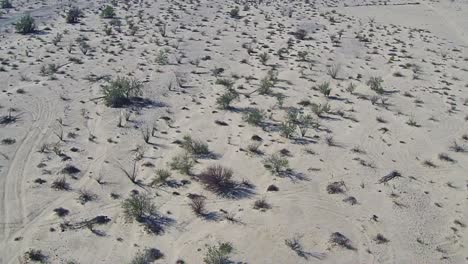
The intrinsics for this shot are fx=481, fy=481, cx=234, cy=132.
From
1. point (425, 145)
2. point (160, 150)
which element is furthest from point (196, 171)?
point (425, 145)

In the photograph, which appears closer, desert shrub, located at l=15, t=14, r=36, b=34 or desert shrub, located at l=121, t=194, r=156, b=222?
desert shrub, located at l=121, t=194, r=156, b=222

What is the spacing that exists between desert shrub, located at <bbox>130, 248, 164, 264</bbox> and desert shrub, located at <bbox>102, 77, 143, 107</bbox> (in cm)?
807

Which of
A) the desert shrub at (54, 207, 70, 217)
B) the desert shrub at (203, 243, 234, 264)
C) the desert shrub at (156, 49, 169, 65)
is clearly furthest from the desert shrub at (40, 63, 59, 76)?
the desert shrub at (203, 243, 234, 264)

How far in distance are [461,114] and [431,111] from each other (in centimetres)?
106

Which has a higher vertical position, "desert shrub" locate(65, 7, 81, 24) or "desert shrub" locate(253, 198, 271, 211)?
"desert shrub" locate(253, 198, 271, 211)

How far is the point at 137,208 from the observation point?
Result: 1140 centimetres

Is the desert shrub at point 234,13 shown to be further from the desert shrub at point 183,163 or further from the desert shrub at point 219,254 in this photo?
the desert shrub at point 219,254

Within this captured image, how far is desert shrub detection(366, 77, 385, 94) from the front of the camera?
19670 millimetres

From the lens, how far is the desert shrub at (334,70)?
69.2ft

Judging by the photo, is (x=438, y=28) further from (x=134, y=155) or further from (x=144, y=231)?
(x=144, y=231)

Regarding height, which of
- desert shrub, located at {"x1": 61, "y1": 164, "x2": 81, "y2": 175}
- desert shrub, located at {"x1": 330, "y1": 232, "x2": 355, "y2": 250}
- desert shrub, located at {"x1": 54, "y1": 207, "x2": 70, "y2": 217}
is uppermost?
desert shrub, located at {"x1": 330, "y1": 232, "x2": 355, "y2": 250}

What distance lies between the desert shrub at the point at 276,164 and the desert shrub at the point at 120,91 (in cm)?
638

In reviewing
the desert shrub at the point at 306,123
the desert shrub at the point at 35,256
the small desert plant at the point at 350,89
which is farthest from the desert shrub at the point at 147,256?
the small desert plant at the point at 350,89

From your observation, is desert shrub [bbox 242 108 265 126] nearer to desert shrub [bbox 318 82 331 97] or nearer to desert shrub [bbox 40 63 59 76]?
desert shrub [bbox 318 82 331 97]
